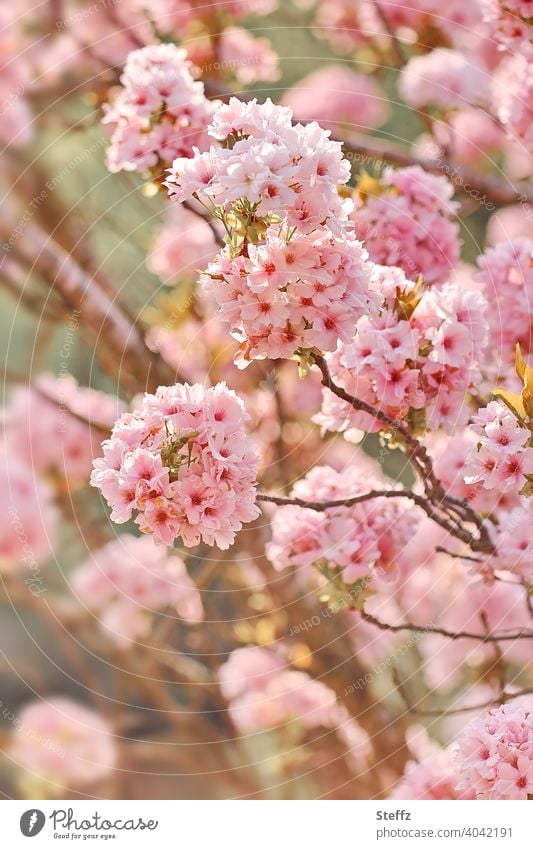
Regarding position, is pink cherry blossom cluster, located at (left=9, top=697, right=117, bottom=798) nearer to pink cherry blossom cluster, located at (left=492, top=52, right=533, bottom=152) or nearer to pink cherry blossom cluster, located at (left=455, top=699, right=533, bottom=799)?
pink cherry blossom cluster, located at (left=455, top=699, right=533, bottom=799)

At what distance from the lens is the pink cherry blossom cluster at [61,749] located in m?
1.77

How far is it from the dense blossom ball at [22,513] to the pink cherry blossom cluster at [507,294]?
913mm

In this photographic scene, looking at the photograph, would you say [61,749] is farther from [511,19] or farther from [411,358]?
[511,19]

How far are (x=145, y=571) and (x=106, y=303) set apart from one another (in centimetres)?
51

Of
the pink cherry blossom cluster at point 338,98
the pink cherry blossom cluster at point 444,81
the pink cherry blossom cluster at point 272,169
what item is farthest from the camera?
the pink cherry blossom cluster at point 338,98

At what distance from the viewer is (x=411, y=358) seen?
0.93 m

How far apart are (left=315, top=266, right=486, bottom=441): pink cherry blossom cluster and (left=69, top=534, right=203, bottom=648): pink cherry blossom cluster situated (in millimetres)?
752

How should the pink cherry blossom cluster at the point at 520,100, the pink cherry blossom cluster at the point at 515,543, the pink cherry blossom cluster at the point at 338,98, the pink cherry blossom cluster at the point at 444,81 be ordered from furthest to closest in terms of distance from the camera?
the pink cherry blossom cluster at the point at 338,98, the pink cherry blossom cluster at the point at 444,81, the pink cherry blossom cluster at the point at 520,100, the pink cherry blossom cluster at the point at 515,543

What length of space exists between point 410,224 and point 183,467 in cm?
47
